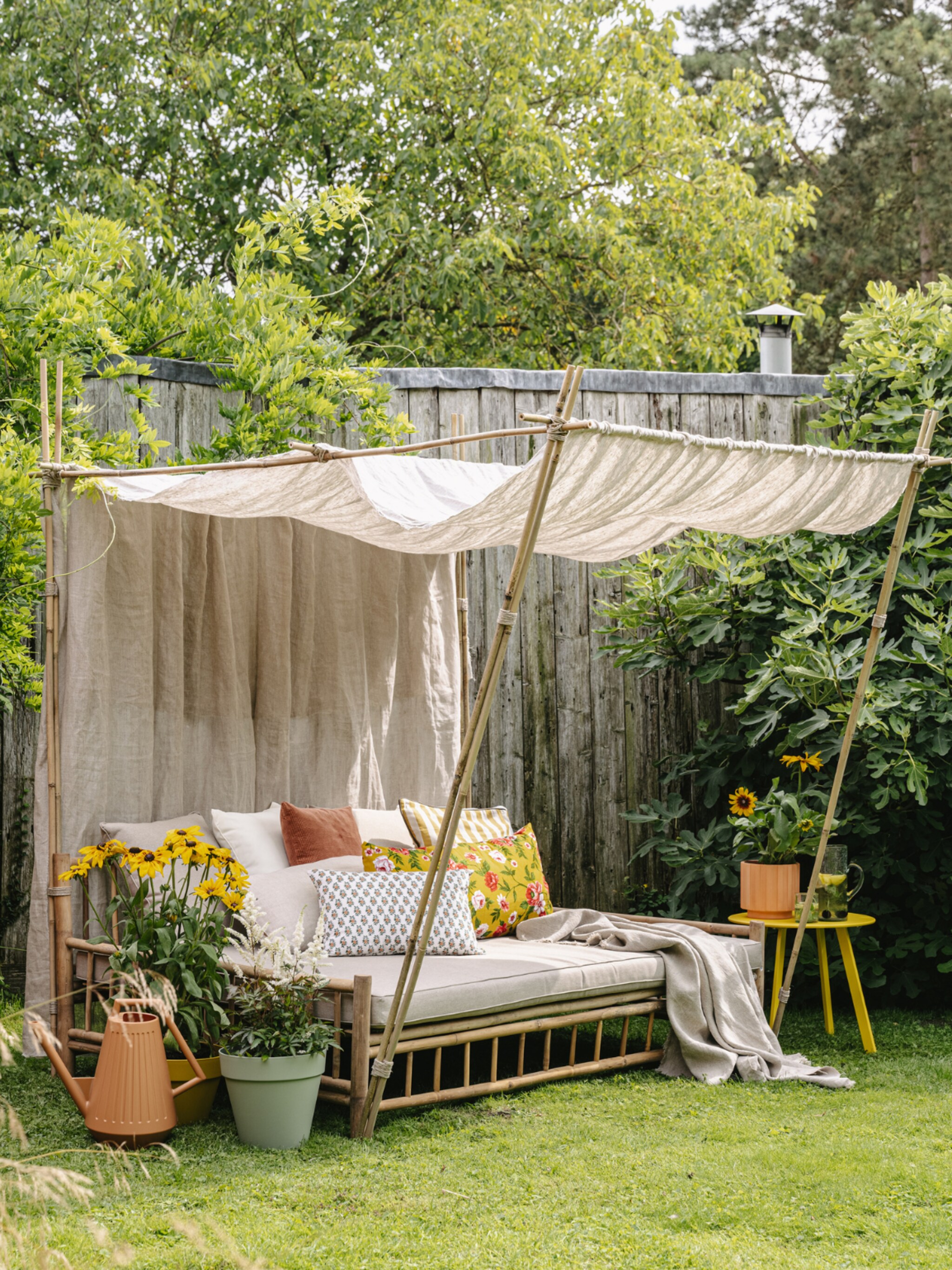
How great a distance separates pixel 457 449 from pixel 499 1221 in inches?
116

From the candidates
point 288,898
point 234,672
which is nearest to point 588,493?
point 288,898

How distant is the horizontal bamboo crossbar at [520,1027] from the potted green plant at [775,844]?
0.58 m

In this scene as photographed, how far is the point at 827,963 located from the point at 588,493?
85.8 inches

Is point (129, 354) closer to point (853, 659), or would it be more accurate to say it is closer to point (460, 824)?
point (460, 824)

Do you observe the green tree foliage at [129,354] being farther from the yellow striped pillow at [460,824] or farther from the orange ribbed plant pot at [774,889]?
the orange ribbed plant pot at [774,889]

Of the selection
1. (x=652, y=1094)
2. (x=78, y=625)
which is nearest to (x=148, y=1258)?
(x=652, y=1094)

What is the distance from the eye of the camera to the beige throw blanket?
13.2ft

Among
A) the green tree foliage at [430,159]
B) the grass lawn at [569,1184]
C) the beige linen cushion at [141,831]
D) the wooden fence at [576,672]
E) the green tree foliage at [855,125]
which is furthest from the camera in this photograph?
the green tree foliage at [855,125]

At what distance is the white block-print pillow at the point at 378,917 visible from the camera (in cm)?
409

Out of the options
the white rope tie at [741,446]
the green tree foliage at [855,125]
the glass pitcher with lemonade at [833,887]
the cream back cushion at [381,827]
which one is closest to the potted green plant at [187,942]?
the cream back cushion at [381,827]

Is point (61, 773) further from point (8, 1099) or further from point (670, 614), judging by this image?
point (670, 614)

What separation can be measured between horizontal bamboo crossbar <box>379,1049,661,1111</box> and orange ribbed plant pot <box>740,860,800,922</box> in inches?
24.4

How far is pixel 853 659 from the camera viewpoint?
4.73 metres

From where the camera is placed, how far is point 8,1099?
3691mm
